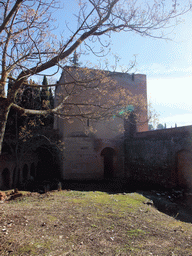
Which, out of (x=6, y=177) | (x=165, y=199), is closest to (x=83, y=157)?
(x=6, y=177)

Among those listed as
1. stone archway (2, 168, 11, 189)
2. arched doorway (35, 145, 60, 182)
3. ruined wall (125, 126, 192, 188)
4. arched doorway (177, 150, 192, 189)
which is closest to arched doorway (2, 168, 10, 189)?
stone archway (2, 168, 11, 189)

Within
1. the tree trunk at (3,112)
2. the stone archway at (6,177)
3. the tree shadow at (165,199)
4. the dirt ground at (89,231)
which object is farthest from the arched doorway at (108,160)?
the tree trunk at (3,112)

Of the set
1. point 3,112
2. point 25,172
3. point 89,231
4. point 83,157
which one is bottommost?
point 25,172

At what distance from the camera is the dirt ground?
346cm

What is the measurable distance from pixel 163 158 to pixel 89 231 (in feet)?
27.4

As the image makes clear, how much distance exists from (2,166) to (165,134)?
938 cm

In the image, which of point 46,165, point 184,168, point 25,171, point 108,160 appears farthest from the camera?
point 46,165

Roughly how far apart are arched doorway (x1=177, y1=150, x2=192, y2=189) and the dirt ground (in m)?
5.21

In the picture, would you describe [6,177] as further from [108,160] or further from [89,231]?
[89,231]

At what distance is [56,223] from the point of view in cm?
448

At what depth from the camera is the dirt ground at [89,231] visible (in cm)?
346

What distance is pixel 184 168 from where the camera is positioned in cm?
1071

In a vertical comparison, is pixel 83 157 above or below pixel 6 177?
above

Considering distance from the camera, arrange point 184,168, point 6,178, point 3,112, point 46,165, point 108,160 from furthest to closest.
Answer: point 46,165 → point 108,160 → point 6,178 → point 184,168 → point 3,112
